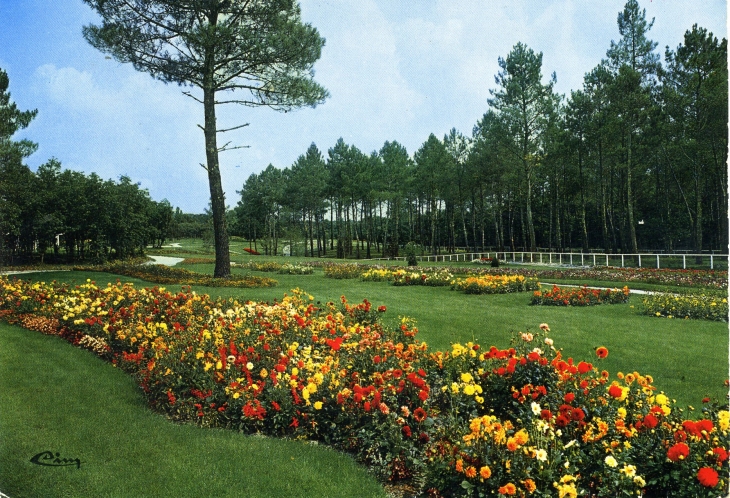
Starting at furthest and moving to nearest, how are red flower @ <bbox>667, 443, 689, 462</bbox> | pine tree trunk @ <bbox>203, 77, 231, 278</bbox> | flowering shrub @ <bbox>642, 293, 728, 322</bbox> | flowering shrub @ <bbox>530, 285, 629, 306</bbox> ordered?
flowering shrub @ <bbox>530, 285, 629, 306</bbox>
pine tree trunk @ <bbox>203, 77, 231, 278</bbox>
flowering shrub @ <bbox>642, 293, 728, 322</bbox>
red flower @ <bbox>667, 443, 689, 462</bbox>

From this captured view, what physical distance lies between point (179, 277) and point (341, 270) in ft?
15.9

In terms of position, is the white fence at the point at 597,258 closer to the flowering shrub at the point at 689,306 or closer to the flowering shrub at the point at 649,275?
the flowering shrub at the point at 649,275

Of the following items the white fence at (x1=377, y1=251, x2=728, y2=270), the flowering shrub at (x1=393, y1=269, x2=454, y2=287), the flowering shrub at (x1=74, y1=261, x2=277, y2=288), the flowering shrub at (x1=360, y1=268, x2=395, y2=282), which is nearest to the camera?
the white fence at (x1=377, y1=251, x2=728, y2=270)

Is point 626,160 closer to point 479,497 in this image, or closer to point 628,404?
point 628,404

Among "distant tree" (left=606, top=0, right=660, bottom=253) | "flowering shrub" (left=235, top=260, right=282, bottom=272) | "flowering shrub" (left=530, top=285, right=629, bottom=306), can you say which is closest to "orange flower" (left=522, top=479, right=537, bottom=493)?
"distant tree" (left=606, top=0, right=660, bottom=253)

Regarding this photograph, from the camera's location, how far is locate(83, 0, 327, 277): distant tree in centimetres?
620

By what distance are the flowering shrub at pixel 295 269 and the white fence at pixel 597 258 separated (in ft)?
19.8

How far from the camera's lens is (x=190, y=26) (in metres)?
6.91

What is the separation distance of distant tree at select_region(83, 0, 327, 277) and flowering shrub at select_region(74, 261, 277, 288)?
1752 mm

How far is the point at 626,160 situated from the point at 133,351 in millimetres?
6358

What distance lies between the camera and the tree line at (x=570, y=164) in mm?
4301

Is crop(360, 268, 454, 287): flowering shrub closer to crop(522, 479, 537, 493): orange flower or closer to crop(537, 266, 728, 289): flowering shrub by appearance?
crop(537, 266, 728, 289): flowering shrub
